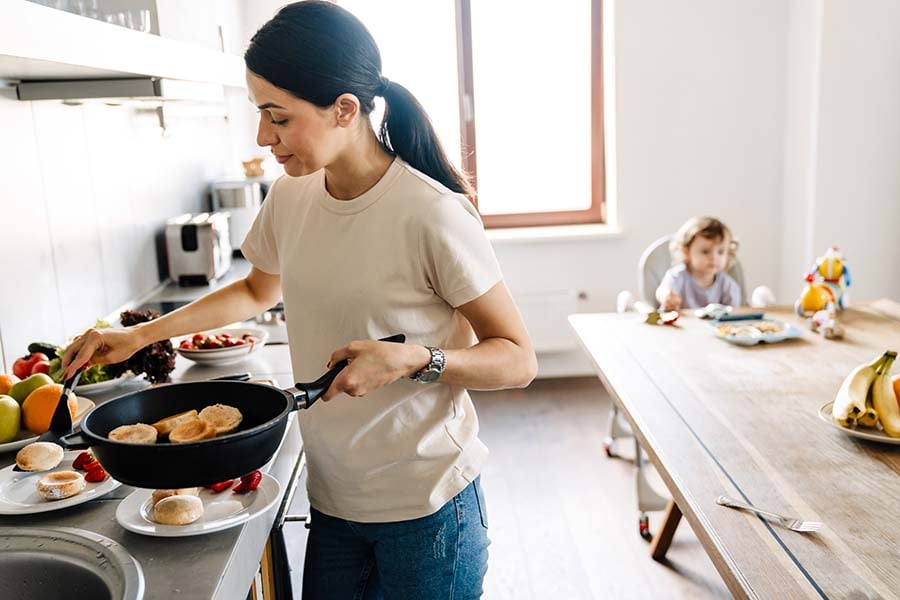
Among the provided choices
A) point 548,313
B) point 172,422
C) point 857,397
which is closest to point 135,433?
point 172,422

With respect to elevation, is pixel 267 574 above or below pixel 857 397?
below

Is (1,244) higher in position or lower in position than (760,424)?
higher

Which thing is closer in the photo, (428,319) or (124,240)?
(428,319)

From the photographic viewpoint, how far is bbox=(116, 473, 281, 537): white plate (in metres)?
1.17

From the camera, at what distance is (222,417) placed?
1.22 meters

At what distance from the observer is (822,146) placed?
3.97 meters

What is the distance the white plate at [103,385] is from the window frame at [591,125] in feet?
8.59

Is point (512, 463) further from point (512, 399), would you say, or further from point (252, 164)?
point (252, 164)

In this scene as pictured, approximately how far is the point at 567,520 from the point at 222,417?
1993mm

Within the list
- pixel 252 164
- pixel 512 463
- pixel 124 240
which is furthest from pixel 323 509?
pixel 252 164

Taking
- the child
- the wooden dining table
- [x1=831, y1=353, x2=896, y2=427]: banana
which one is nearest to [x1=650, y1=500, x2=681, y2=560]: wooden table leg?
the wooden dining table

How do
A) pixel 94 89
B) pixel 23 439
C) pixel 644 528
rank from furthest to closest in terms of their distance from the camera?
pixel 644 528 → pixel 94 89 → pixel 23 439

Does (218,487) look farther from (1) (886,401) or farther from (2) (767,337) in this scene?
(2) (767,337)

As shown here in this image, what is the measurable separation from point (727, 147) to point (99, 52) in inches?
137
